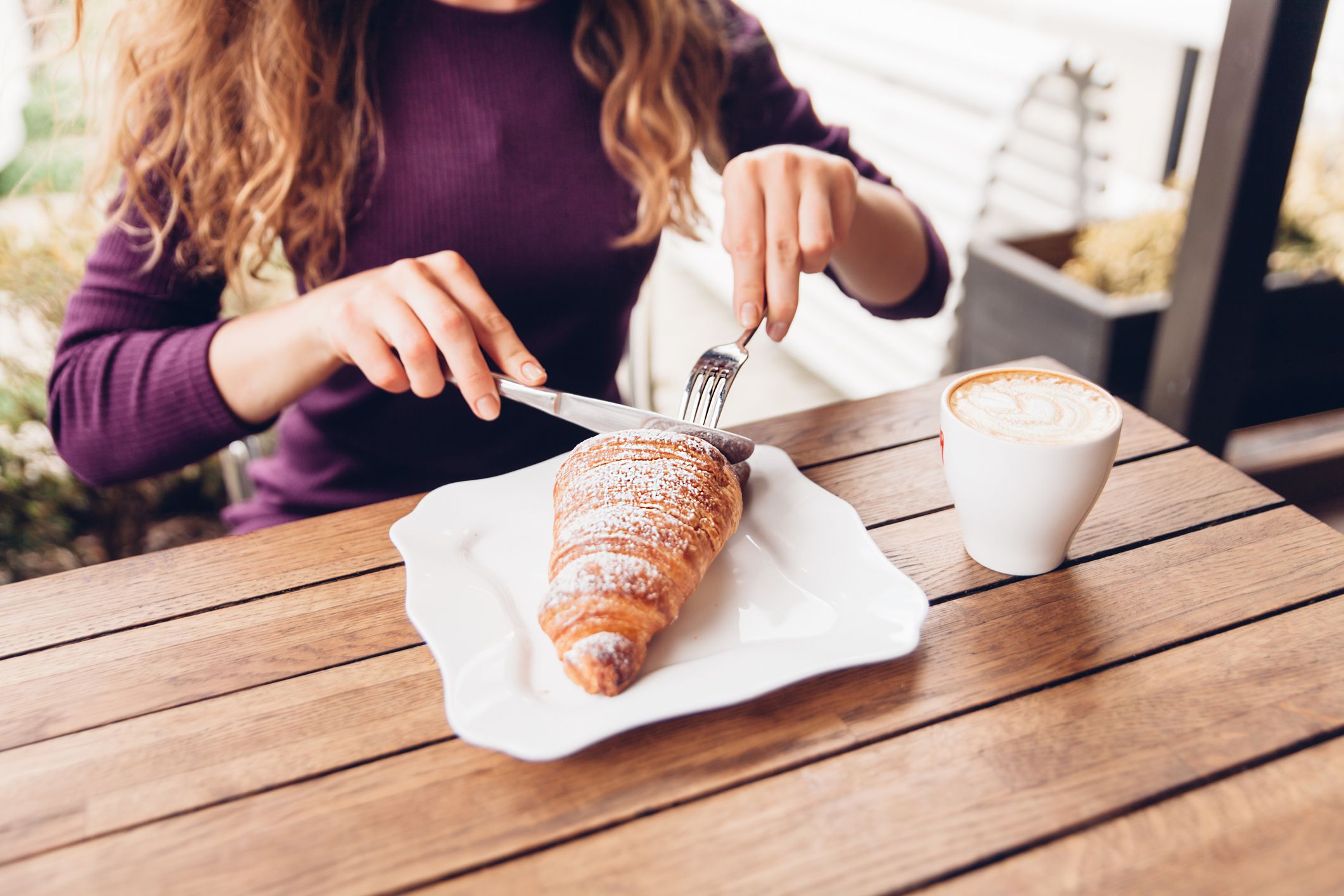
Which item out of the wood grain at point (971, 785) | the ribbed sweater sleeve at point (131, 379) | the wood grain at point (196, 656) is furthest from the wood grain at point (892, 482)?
the ribbed sweater sleeve at point (131, 379)

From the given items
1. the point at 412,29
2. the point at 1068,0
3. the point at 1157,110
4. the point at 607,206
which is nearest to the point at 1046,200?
the point at 1068,0

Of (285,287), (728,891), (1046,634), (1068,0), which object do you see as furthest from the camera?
(1068,0)

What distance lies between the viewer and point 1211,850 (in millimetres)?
515

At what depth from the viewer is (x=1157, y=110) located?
300 centimetres

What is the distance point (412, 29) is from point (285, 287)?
3.08 ft

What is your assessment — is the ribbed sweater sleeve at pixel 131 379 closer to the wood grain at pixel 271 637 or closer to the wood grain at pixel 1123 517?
the wood grain at pixel 271 637

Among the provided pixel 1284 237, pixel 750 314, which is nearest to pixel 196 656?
A: pixel 750 314

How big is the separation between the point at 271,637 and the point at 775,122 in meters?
0.96

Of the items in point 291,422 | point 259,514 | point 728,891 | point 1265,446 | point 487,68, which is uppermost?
point 487,68

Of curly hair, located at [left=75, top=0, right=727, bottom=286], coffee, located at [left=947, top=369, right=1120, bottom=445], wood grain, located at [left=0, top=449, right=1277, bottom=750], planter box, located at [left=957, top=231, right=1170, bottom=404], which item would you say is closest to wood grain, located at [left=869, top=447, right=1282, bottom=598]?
wood grain, located at [left=0, top=449, right=1277, bottom=750]

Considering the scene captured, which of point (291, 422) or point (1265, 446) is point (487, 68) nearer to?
point (291, 422)

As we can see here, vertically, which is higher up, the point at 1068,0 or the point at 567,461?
the point at 1068,0

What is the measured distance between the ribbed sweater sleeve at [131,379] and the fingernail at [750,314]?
0.55 meters

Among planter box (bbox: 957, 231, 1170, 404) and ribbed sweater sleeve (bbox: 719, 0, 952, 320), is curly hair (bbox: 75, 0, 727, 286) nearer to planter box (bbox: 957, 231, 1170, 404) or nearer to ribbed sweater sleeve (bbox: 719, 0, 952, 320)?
ribbed sweater sleeve (bbox: 719, 0, 952, 320)
